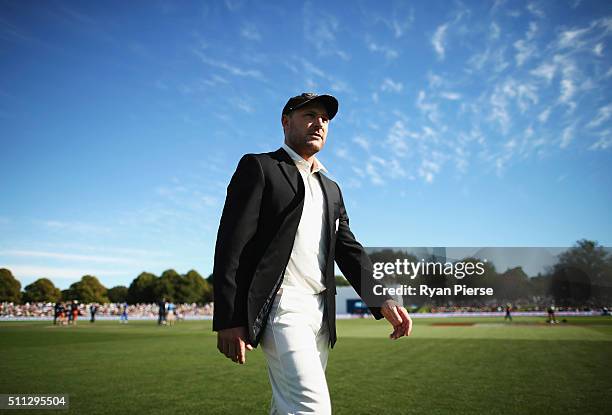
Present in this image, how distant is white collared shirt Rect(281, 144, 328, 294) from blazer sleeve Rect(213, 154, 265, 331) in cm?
29

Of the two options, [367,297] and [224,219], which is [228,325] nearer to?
[224,219]

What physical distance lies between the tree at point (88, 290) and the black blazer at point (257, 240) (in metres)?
119

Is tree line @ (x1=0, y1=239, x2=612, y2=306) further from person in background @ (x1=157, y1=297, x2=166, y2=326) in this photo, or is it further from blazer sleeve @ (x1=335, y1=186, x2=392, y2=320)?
blazer sleeve @ (x1=335, y1=186, x2=392, y2=320)

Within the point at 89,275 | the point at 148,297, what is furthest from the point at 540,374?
the point at 89,275

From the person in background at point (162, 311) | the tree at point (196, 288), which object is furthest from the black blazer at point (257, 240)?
the tree at point (196, 288)

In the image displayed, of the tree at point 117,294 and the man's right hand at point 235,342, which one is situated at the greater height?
the man's right hand at point 235,342

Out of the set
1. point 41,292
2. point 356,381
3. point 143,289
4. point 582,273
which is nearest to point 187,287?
point 143,289

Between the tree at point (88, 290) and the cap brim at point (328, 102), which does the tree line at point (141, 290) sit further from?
the cap brim at point (328, 102)

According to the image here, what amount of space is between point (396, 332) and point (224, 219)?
4.76 ft

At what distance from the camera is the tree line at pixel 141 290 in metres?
107

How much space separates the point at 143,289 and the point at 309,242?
118 meters

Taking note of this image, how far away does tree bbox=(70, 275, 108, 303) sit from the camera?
11106cm

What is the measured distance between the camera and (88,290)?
112 metres

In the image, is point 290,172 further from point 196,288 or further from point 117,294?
point 117,294
